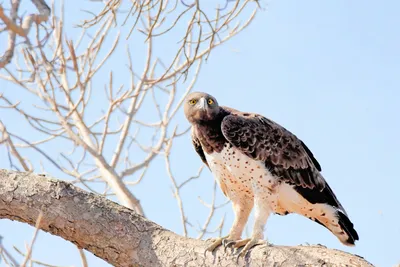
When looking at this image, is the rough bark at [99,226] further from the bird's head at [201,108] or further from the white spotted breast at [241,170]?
the bird's head at [201,108]

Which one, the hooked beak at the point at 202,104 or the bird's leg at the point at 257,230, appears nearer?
the bird's leg at the point at 257,230

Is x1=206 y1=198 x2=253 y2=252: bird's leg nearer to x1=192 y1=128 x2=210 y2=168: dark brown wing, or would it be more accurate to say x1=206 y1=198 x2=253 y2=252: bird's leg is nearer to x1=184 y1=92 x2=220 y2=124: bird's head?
x1=192 y1=128 x2=210 y2=168: dark brown wing

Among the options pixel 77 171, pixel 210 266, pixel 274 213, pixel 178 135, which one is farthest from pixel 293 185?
pixel 77 171

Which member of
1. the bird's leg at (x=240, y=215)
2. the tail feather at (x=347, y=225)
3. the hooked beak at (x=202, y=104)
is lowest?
the tail feather at (x=347, y=225)

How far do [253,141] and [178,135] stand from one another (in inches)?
73.9

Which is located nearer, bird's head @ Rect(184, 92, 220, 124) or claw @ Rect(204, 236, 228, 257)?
claw @ Rect(204, 236, 228, 257)

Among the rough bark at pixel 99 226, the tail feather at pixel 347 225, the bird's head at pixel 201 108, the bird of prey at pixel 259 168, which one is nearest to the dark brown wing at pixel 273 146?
the bird of prey at pixel 259 168

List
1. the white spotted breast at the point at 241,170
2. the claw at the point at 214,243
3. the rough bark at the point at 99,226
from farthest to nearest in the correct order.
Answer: the white spotted breast at the point at 241,170
the claw at the point at 214,243
the rough bark at the point at 99,226

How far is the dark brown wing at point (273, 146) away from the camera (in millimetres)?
5715

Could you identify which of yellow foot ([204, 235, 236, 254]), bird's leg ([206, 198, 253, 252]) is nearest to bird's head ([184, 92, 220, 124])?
bird's leg ([206, 198, 253, 252])

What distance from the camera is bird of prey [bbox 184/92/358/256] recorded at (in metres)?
5.69

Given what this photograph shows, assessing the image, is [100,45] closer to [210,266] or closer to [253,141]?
[253,141]

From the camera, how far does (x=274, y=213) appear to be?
5.84m

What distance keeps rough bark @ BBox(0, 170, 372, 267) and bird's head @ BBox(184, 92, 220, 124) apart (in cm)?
134
